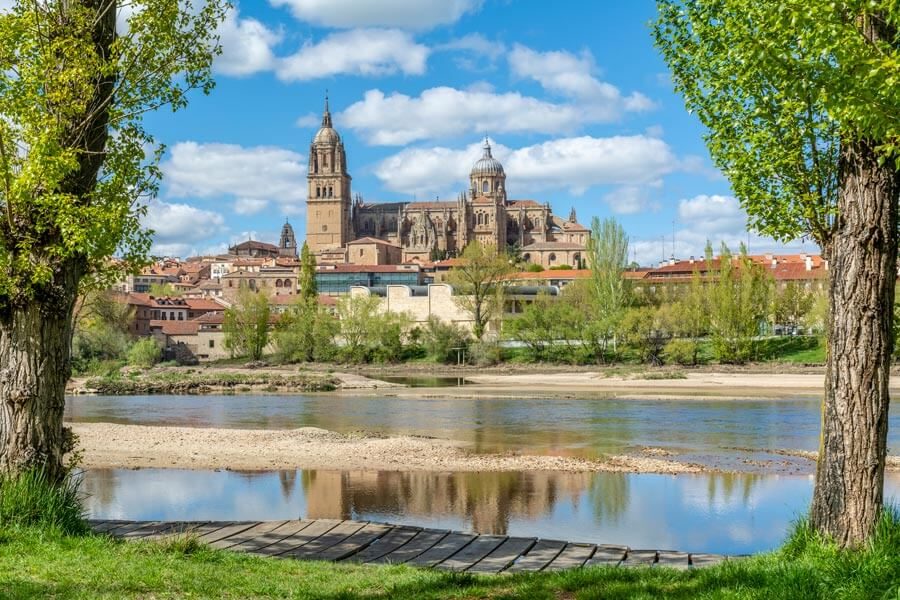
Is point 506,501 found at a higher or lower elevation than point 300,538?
lower

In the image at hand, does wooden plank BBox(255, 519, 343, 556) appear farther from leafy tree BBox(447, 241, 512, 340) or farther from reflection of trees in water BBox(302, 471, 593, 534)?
leafy tree BBox(447, 241, 512, 340)

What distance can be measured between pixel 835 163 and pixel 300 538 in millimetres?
6772

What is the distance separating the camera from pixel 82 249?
27.1 feet

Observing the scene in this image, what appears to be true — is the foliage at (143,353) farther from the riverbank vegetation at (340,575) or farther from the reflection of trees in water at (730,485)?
the riverbank vegetation at (340,575)

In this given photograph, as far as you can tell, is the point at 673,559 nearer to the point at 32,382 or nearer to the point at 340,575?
the point at 340,575

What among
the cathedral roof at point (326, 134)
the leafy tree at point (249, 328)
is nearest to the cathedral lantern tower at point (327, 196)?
the cathedral roof at point (326, 134)

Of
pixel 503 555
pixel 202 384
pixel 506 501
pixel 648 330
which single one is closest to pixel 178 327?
pixel 202 384

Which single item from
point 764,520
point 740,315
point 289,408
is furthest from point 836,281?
point 740,315

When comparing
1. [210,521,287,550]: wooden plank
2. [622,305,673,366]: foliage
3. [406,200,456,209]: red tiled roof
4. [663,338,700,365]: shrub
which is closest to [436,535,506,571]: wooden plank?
[210,521,287,550]: wooden plank

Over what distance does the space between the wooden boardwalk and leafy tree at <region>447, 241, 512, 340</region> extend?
194 ft

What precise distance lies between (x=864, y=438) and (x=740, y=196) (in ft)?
8.92

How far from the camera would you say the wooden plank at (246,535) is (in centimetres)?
937

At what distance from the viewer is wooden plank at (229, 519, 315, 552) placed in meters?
9.23

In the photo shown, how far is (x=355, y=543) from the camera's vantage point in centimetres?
961
